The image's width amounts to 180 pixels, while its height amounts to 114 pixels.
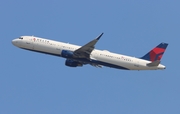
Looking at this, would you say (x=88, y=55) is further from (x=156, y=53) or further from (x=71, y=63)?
(x=156, y=53)

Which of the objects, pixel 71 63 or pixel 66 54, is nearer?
pixel 66 54

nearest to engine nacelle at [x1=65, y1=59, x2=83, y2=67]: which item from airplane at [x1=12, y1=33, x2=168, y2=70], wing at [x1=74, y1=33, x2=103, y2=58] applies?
airplane at [x1=12, y1=33, x2=168, y2=70]

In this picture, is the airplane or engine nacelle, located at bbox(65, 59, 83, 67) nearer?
the airplane

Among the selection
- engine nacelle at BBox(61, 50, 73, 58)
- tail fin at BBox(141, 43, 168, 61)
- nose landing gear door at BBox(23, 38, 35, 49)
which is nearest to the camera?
engine nacelle at BBox(61, 50, 73, 58)

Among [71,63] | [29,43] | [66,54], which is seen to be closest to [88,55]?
[66,54]

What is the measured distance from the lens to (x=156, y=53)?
93625mm

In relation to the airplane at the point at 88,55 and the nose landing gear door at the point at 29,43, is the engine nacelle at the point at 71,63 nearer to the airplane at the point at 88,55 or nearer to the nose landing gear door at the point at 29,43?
the airplane at the point at 88,55

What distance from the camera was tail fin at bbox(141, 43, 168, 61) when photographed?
9306 cm

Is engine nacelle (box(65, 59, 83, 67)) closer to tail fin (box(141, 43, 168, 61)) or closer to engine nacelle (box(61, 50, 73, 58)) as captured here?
engine nacelle (box(61, 50, 73, 58))

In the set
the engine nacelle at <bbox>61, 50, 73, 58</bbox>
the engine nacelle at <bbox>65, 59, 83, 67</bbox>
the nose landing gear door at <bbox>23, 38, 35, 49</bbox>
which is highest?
the nose landing gear door at <bbox>23, 38, 35, 49</bbox>

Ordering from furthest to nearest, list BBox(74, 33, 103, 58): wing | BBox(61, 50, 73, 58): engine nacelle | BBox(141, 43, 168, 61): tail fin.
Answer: BBox(141, 43, 168, 61): tail fin, BBox(61, 50, 73, 58): engine nacelle, BBox(74, 33, 103, 58): wing

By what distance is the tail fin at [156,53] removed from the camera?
9306 cm

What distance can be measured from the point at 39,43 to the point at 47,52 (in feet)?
8.79

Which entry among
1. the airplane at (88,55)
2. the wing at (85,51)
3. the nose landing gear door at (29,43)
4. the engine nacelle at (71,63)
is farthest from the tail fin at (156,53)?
the nose landing gear door at (29,43)
